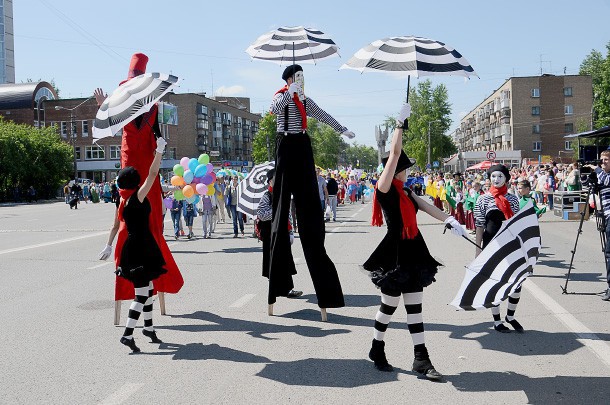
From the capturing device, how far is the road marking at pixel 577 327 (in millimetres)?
5652

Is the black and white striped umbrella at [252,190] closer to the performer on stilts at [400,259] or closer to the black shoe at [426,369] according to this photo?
the performer on stilts at [400,259]

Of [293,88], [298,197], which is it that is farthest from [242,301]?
[293,88]

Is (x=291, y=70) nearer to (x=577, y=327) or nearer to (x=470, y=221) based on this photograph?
(x=577, y=327)

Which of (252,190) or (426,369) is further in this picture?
(252,190)

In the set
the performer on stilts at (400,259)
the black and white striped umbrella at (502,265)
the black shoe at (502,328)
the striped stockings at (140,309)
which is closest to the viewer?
the performer on stilts at (400,259)

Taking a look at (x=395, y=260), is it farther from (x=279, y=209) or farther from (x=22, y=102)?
(x=22, y=102)

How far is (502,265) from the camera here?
568 cm

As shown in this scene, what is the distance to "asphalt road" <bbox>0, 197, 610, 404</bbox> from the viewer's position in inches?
185

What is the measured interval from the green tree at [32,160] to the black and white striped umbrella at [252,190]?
51.9 metres

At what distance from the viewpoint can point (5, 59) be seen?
5290 inches

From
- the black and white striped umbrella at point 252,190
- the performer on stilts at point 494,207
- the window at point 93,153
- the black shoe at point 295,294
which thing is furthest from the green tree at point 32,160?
the performer on stilts at point 494,207

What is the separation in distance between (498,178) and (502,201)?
0.31 metres

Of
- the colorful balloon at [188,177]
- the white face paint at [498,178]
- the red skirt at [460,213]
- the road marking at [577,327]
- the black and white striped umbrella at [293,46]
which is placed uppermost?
the black and white striped umbrella at [293,46]

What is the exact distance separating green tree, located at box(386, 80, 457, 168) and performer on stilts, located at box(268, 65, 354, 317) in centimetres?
9916
